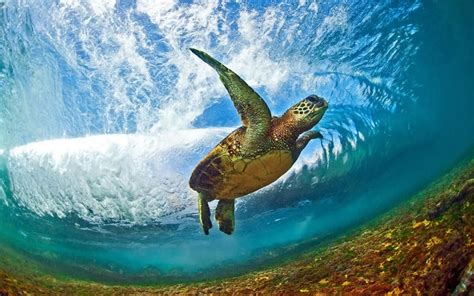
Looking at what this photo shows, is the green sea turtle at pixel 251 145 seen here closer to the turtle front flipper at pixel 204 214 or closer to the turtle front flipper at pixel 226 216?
the turtle front flipper at pixel 204 214

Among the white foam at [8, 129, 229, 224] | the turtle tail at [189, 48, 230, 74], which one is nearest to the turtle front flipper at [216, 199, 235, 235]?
the turtle tail at [189, 48, 230, 74]

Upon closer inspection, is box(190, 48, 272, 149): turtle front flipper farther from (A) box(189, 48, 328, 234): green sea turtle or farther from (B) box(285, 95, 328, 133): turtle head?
(B) box(285, 95, 328, 133): turtle head

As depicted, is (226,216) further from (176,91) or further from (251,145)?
(176,91)

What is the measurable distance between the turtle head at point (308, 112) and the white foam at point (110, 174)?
9075 millimetres

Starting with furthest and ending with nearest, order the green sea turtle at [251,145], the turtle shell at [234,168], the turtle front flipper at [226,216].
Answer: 1. the turtle front flipper at [226,216]
2. the turtle shell at [234,168]
3. the green sea turtle at [251,145]

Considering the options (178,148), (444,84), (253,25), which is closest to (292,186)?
(178,148)

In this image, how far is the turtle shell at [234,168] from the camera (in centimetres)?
635

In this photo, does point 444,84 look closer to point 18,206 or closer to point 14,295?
point 14,295

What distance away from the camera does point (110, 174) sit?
1780cm

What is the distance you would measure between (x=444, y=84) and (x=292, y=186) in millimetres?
13171

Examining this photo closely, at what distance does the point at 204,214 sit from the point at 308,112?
3.44m

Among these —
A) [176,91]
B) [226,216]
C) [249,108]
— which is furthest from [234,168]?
[176,91]

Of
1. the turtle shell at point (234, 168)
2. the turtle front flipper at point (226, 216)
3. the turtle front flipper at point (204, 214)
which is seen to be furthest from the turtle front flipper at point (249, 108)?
the turtle front flipper at point (226, 216)

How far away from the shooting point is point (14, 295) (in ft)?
15.7
